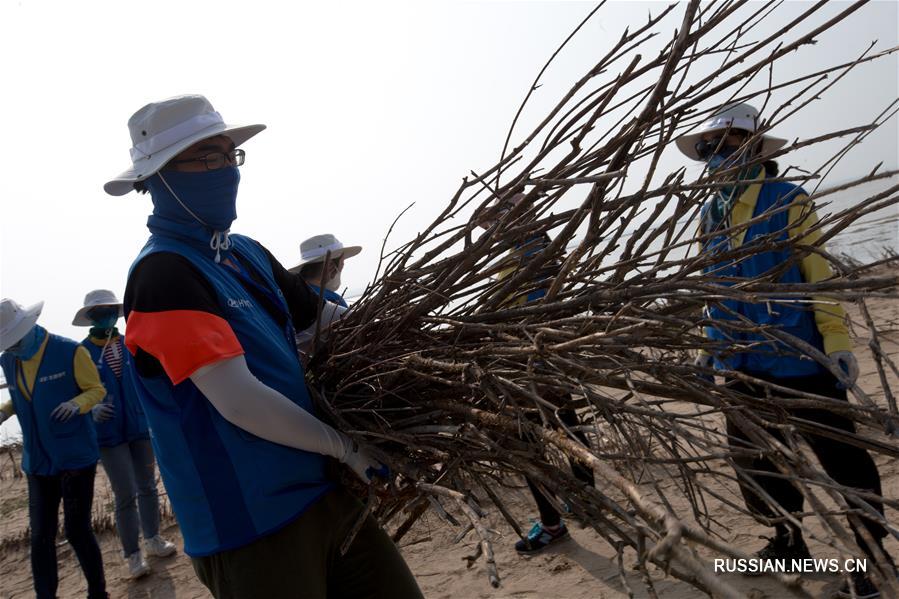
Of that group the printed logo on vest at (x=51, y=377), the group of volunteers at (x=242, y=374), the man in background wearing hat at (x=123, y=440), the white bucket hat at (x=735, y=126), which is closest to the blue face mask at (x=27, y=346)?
the printed logo on vest at (x=51, y=377)

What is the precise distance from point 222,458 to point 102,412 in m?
3.33

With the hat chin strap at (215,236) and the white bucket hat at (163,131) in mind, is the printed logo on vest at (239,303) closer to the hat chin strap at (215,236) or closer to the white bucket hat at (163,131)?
the hat chin strap at (215,236)

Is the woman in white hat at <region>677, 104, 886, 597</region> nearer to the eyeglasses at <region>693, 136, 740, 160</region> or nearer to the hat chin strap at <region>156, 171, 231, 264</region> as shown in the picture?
the eyeglasses at <region>693, 136, 740, 160</region>

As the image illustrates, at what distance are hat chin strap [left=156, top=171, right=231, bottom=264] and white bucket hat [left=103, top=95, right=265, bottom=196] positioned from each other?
58 millimetres

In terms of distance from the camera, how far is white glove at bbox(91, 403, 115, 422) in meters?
4.58

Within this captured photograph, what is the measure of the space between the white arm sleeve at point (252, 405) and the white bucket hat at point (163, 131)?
623 mm

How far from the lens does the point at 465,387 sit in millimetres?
1821

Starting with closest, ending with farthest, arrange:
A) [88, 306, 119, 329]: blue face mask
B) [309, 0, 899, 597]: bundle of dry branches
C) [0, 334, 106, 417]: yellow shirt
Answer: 1. [309, 0, 899, 597]: bundle of dry branches
2. [0, 334, 106, 417]: yellow shirt
3. [88, 306, 119, 329]: blue face mask

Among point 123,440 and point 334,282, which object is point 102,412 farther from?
point 334,282

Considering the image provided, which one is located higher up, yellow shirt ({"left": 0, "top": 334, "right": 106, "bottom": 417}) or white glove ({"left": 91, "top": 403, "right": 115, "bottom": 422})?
yellow shirt ({"left": 0, "top": 334, "right": 106, "bottom": 417})

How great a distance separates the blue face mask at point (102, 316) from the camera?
5039 mm

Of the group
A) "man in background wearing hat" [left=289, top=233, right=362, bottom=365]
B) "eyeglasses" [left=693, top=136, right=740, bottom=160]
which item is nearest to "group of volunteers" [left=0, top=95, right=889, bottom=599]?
"eyeglasses" [left=693, top=136, right=740, bottom=160]

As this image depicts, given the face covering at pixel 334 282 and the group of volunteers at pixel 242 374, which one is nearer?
the group of volunteers at pixel 242 374

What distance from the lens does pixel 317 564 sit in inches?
74.8
